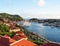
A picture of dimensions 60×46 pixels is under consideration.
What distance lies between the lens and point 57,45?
46.4 ft

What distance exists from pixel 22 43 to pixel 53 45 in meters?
3.74

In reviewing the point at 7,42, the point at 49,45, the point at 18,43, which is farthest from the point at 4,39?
the point at 49,45

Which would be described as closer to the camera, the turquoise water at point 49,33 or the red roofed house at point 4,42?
the red roofed house at point 4,42

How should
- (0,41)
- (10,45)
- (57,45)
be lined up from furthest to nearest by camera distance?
(0,41), (10,45), (57,45)

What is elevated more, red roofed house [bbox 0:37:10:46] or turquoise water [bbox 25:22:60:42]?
red roofed house [bbox 0:37:10:46]

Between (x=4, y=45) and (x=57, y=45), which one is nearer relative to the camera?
(x=57, y=45)

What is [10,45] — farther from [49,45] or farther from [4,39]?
[49,45]

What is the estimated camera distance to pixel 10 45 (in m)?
16.1

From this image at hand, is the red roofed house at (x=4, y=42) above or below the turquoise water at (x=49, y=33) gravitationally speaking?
above

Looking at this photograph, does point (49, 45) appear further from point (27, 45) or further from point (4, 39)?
point (4, 39)

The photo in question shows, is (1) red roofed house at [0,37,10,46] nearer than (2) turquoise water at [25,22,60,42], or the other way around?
(1) red roofed house at [0,37,10,46]

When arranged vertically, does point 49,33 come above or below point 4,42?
below

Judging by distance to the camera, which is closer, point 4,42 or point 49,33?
point 4,42

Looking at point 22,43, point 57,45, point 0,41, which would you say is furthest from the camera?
point 0,41
